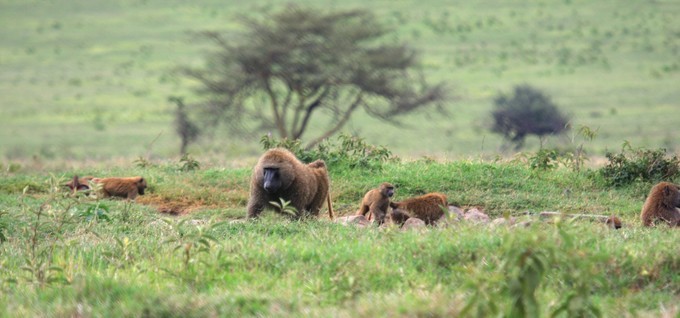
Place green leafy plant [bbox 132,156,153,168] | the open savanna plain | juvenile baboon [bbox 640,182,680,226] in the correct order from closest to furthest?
the open savanna plain < juvenile baboon [bbox 640,182,680,226] < green leafy plant [bbox 132,156,153,168]

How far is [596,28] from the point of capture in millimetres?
45969

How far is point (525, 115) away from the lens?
2958cm

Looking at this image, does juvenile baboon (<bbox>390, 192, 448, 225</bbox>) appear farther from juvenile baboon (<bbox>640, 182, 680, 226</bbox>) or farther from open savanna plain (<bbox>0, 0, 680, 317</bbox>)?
juvenile baboon (<bbox>640, 182, 680, 226</bbox>)

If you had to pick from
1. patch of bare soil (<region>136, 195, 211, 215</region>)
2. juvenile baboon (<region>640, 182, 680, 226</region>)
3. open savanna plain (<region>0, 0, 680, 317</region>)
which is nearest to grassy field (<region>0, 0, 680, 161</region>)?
open savanna plain (<region>0, 0, 680, 317</region>)

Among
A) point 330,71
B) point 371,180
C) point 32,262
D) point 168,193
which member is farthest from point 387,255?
point 330,71

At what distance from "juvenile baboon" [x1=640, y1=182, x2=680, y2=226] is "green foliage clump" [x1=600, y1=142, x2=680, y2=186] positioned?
193cm

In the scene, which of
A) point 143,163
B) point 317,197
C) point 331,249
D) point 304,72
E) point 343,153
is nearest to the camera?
point 331,249

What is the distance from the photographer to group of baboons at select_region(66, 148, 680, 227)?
927 cm

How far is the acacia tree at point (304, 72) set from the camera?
76.2 feet

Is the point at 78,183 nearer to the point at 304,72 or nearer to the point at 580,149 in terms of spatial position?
the point at 580,149

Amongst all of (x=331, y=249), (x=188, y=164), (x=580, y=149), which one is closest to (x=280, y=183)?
(x=331, y=249)

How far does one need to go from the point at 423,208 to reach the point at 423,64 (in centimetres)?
3100

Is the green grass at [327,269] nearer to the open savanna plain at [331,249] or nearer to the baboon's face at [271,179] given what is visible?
the open savanna plain at [331,249]

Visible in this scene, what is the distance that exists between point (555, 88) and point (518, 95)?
7.37m
